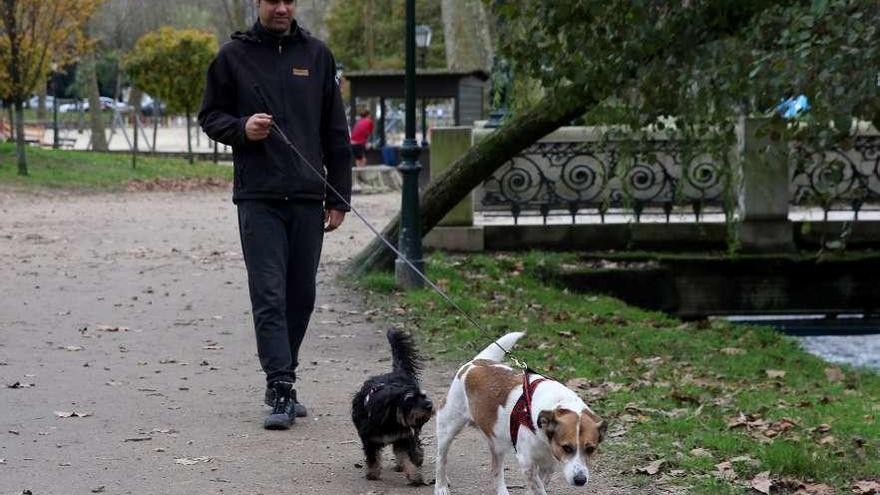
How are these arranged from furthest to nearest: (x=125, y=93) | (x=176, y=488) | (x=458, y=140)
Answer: (x=125, y=93) → (x=458, y=140) → (x=176, y=488)

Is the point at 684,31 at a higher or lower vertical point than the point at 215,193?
higher

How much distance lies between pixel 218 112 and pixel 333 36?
56.1 metres

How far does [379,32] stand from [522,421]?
56701mm

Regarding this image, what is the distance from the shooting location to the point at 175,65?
41.4 m

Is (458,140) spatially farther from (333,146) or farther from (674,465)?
(674,465)

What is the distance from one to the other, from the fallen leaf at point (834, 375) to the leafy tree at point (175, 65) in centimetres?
3165

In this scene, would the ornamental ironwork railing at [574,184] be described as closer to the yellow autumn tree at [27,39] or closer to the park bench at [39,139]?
the yellow autumn tree at [27,39]

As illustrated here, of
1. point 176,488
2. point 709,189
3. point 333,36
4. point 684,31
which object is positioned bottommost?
point 176,488

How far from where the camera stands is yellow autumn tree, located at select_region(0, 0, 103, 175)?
3158 centimetres

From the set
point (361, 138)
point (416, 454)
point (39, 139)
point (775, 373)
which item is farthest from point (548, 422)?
point (39, 139)

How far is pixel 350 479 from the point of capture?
21.6 feet

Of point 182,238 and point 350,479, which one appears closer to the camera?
point 350,479

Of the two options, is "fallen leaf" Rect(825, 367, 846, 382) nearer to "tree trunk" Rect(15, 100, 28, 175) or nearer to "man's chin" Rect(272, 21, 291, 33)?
"man's chin" Rect(272, 21, 291, 33)

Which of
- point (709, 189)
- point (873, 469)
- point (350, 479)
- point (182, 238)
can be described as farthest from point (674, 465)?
point (182, 238)
